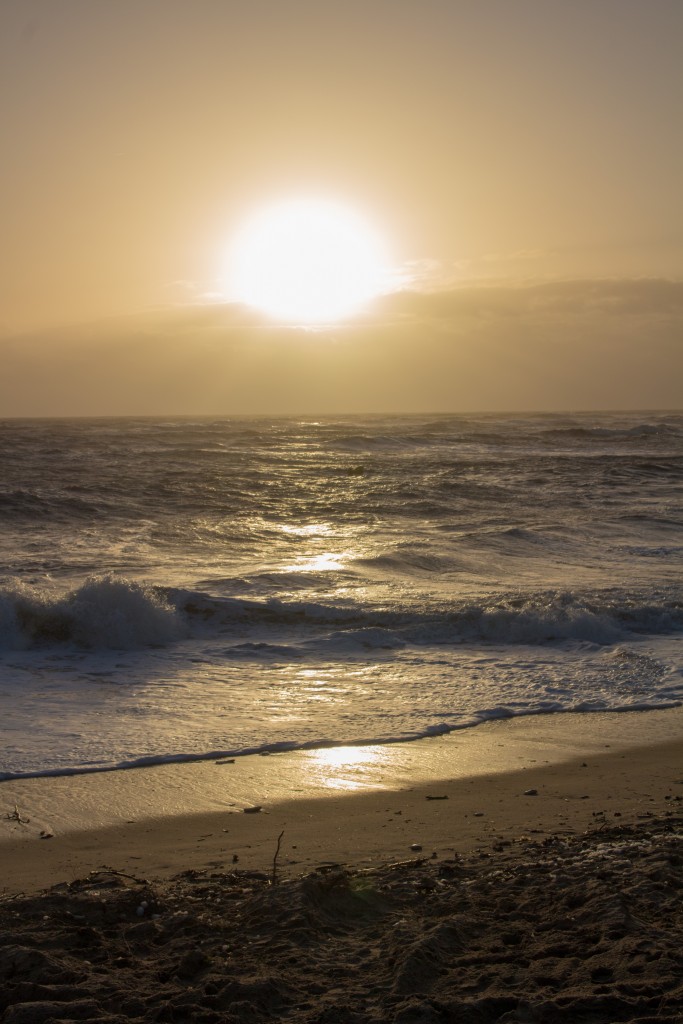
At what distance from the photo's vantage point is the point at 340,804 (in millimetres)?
5129

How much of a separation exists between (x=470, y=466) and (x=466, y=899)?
83.5 ft

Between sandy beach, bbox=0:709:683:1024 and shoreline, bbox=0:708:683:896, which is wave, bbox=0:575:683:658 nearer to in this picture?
shoreline, bbox=0:708:683:896

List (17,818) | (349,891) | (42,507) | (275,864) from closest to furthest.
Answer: (349,891) < (275,864) < (17,818) < (42,507)

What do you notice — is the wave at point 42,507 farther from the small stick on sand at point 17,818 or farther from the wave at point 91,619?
the small stick on sand at point 17,818

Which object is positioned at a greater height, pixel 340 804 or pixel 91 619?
pixel 91 619

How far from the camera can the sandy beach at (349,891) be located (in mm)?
2998

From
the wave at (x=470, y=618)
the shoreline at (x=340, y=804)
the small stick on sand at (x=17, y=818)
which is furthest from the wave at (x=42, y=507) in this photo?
the small stick on sand at (x=17, y=818)

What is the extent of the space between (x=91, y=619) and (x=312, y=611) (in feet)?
8.18

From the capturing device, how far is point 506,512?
63.6ft

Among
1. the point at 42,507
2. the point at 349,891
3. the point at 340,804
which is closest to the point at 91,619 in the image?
the point at 340,804

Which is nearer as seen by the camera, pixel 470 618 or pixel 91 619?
pixel 91 619

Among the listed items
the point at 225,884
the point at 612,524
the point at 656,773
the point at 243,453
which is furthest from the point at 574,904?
the point at 243,453

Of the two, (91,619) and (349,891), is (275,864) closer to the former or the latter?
(349,891)

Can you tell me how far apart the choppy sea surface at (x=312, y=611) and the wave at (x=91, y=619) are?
2 centimetres
